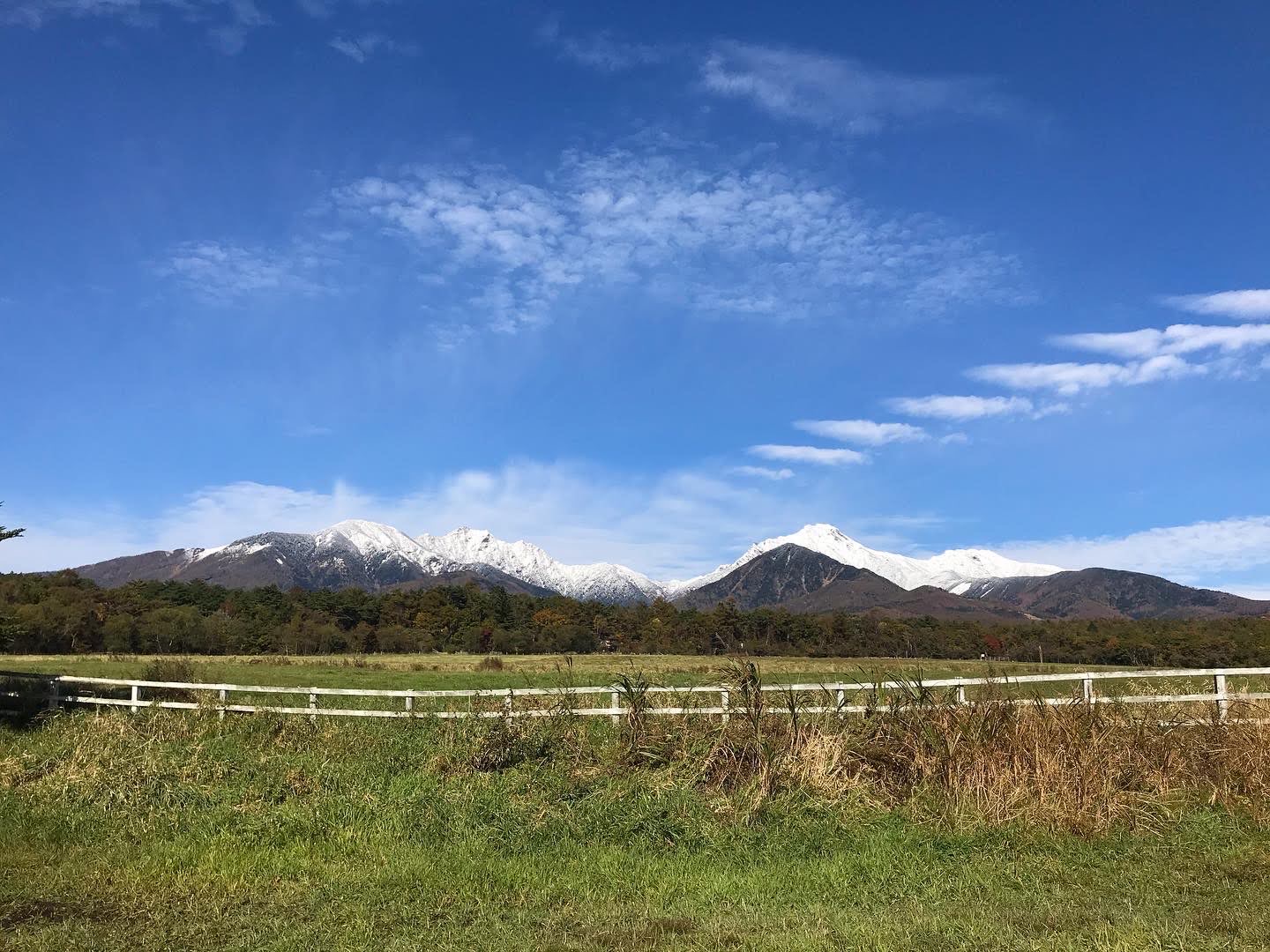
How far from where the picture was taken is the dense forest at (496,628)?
73.7m

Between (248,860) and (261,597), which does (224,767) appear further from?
(261,597)

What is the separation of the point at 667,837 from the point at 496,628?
101 metres

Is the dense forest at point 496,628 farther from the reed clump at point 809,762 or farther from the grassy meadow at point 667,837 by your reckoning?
the grassy meadow at point 667,837

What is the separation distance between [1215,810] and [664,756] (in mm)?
6263

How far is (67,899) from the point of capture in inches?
279

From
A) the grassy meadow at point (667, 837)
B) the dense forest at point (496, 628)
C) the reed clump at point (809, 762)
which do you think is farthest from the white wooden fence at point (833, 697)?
the dense forest at point (496, 628)

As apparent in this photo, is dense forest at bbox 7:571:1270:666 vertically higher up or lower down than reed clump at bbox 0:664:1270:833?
lower down

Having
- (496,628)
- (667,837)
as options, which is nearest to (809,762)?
(667,837)

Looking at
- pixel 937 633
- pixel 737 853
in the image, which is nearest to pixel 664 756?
pixel 737 853

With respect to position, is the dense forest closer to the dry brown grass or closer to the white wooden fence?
the white wooden fence

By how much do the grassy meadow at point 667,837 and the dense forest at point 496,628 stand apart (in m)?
59.3

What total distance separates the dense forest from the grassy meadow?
5934 centimetres

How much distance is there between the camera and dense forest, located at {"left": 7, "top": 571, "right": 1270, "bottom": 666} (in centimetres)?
7369

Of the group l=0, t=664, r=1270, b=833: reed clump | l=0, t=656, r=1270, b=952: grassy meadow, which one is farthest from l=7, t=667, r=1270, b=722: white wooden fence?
l=0, t=656, r=1270, b=952: grassy meadow
